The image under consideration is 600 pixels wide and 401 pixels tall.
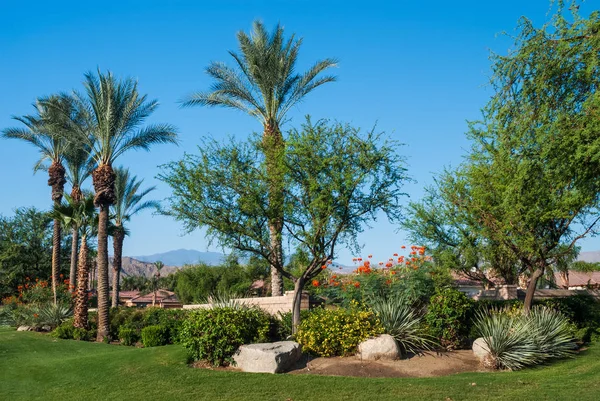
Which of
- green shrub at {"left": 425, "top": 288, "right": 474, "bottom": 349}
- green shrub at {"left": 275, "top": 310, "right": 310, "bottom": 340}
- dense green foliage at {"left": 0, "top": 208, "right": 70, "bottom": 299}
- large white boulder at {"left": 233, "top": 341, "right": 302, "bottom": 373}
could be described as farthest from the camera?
dense green foliage at {"left": 0, "top": 208, "right": 70, "bottom": 299}

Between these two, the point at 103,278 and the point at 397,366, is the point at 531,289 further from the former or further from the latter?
the point at 103,278

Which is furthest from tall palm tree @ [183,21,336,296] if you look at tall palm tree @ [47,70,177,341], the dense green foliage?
the dense green foliage

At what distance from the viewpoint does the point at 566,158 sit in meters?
12.9

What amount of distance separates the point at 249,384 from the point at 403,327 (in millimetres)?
4944

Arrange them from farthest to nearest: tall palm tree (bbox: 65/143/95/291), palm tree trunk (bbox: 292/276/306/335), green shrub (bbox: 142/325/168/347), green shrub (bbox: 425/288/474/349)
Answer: tall palm tree (bbox: 65/143/95/291) < green shrub (bbox: 142/325/168/347) < palm tree trunk (bbox: 292/276/306/335) < green shrub (bbox: 425/288/474/349)

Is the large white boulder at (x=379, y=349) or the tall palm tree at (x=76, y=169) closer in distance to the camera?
the large white boulder at (x=379, y=349)

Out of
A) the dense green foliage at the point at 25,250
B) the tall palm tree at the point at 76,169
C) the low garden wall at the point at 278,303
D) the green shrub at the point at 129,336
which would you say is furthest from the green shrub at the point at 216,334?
the dense green foliage at the point at 25,250

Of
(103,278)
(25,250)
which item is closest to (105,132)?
(103,278)

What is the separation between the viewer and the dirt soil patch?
14.5 meters

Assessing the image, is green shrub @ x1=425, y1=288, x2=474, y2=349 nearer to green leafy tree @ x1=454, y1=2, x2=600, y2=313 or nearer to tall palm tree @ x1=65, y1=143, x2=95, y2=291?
green leafy tree @ x1=454, y1=2, x2=600, y2=313

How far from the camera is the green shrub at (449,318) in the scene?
16.5m

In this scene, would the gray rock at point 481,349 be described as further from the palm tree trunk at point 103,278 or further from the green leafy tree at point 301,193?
the palm tree trunk at point 103,278

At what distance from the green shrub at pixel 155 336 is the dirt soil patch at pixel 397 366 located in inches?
338

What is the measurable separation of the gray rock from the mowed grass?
3.77ft
